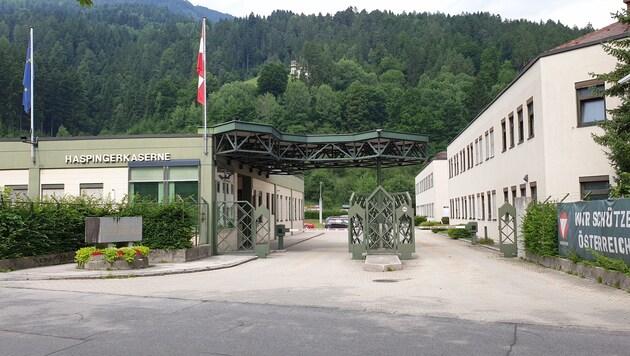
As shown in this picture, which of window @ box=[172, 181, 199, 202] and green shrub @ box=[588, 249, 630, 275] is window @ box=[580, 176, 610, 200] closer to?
green shrub @ box=[588, 249, 630, 275]

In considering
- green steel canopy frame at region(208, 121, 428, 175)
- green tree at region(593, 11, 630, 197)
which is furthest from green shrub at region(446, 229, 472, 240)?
green tree at region(593, 11, 630, 197)

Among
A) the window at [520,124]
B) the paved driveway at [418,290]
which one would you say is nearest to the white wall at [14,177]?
the paved driveway at [418,290]

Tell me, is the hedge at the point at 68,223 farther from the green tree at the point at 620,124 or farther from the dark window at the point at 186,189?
the green tree at the point at 620,124

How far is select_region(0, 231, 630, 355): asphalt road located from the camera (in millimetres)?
8055

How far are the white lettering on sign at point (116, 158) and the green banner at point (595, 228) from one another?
16213mm

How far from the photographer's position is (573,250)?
17.5 metres

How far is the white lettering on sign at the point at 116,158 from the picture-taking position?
26125 mm

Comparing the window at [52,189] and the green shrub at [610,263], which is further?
the window at [52,189]

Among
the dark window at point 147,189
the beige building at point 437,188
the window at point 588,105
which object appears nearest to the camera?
the window at point 588,105

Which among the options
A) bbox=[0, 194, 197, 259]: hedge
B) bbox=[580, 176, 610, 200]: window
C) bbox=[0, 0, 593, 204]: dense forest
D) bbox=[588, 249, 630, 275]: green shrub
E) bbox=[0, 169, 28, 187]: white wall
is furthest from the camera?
bbox=[0, 0, 593, 204]: dense forest

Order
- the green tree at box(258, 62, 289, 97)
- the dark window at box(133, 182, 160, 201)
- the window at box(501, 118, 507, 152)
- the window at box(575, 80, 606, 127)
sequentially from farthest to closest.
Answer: the green tree at box(258, 62, 289, 97) → the window at box(501, 118, 507, 152) → the dark window at box(133, 182, 160, 201) → the window at box(575, 80, 606, 127)

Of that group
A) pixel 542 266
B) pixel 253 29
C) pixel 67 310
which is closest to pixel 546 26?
pixel 253 29

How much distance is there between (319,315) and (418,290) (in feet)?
14.6

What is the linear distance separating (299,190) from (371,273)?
41763mm
